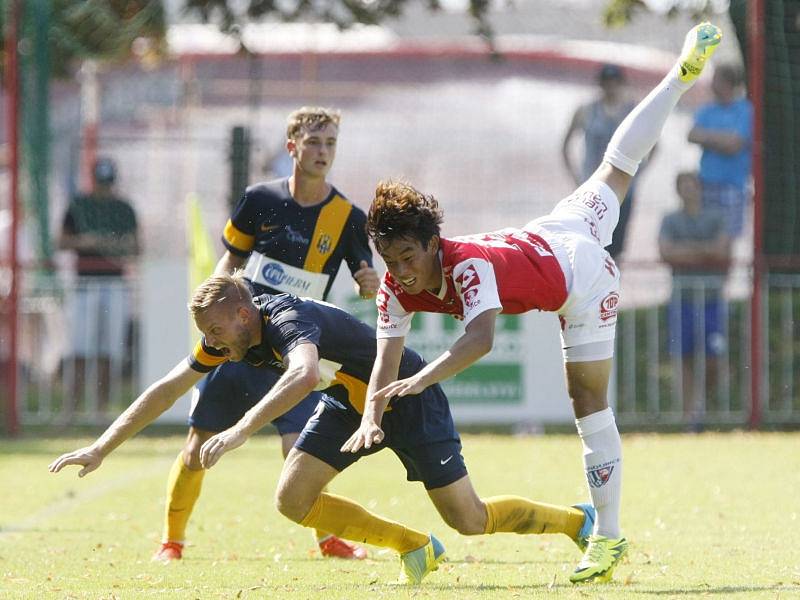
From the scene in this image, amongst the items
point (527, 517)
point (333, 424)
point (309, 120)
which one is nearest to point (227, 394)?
point (333, 424)

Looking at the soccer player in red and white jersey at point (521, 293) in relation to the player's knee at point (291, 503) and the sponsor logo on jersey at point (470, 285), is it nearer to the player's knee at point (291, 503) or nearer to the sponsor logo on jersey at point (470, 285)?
the sponsor logo on jersey at point (470, 285)

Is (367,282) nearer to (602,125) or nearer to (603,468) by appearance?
(603,468)

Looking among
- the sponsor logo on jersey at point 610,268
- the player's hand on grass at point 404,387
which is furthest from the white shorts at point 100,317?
the player's hand on grass at point 404,387

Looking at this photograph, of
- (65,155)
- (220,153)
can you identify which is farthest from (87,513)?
(65,155)

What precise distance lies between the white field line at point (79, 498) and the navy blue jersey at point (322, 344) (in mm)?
3118

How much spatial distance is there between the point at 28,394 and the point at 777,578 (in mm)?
10706

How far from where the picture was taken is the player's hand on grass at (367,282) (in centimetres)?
830

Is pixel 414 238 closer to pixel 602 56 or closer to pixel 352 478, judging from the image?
pixel 352 478

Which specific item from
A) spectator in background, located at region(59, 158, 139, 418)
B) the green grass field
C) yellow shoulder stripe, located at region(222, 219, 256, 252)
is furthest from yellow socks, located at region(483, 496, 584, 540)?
spectator in background, located at region(59, 158, 139, 418)

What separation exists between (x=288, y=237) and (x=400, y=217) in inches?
90.0

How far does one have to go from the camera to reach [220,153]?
17.8 m

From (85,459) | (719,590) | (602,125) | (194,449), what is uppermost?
(602,125)

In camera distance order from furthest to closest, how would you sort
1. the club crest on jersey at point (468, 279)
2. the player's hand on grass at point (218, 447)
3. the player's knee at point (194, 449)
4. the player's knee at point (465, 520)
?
the player's knee at point (194, 449) < the player's knee at point (465, 520) < the club crest on jersey at point (468, 279) < the player's hand on grass at point (218, 447)

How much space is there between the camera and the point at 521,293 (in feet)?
21.7
